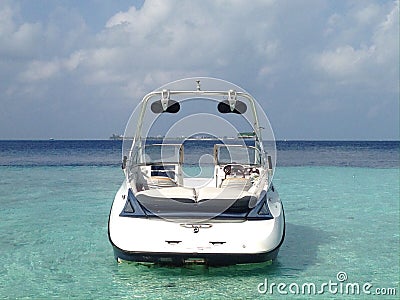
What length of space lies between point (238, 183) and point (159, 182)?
3.68 feet

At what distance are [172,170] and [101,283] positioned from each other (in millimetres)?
2872

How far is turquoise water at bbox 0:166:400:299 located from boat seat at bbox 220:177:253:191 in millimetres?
1041

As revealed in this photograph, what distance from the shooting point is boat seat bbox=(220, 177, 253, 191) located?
738 centimetres

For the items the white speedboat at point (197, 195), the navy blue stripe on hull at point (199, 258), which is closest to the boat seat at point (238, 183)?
the white speedboat at point (197, 195)

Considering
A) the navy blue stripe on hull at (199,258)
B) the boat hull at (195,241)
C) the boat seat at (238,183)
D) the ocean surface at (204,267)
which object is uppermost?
the boat seat at (238,183)

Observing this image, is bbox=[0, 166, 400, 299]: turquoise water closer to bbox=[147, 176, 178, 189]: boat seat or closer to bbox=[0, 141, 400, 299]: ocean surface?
bbox=[0, 141, 400, 299]: ocean surface

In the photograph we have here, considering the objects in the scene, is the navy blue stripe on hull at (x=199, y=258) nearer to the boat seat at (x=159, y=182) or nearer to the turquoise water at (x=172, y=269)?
the turquoise water at (x=172, y=269)

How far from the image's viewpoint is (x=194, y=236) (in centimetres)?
581

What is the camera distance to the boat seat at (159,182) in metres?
7.65

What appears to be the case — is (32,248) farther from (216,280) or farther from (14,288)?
(216,280)

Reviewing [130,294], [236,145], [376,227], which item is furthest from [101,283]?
[376,227]

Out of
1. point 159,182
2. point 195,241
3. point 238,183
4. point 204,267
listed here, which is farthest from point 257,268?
point 159,182

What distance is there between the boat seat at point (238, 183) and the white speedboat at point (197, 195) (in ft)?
0.05

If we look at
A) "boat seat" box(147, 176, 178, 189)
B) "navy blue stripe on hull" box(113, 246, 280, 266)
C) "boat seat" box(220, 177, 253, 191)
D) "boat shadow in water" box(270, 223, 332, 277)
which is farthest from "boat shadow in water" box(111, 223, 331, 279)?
"boat seat" box(147, 176, 178, 189)
